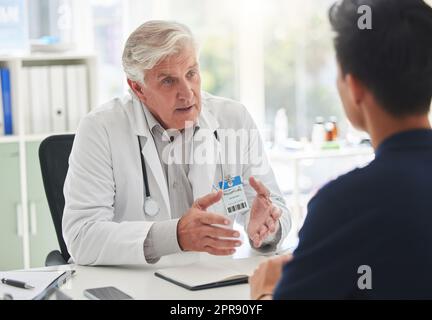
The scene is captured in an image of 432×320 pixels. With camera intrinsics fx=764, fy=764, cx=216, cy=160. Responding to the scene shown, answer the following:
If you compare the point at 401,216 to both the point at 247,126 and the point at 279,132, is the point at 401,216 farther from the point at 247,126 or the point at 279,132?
the point at 279,132

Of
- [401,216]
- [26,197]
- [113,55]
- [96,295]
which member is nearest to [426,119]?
[401,216]

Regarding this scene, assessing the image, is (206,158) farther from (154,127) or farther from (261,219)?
(261,219)

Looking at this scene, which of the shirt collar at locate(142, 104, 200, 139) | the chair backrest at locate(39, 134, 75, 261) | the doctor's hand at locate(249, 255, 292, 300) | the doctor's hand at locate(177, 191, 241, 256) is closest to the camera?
the doctor's hand at locate(249, 255, 292, 300)

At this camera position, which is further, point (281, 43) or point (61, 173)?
point (281, 43)

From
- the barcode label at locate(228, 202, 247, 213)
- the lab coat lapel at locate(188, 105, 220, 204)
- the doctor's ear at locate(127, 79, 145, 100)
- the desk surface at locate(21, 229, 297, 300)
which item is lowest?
the desk surface at locate(21, 229, 297, 300)

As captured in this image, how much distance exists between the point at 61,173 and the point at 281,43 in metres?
2.11

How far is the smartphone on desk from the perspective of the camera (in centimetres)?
186

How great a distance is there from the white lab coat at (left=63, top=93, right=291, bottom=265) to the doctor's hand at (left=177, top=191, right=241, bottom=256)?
0.44 ft

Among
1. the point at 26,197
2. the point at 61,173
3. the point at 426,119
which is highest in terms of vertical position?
the point at 426,119

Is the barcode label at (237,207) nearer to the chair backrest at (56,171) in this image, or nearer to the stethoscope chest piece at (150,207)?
the stethoscope chest piece at (150,207)

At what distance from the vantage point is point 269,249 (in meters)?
2.36

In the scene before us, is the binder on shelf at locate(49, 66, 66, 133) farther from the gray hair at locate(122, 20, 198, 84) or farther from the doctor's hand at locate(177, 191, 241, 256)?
the doctor's hand at locate(177, 191, 241, 256)

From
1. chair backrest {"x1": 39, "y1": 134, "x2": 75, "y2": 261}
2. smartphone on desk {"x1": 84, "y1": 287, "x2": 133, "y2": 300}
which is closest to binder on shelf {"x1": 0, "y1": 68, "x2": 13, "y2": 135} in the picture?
chair backrest {"x1": 39, "y1": 134, "x2": 75, "y2": 261}

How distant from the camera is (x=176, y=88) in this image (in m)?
2.50
